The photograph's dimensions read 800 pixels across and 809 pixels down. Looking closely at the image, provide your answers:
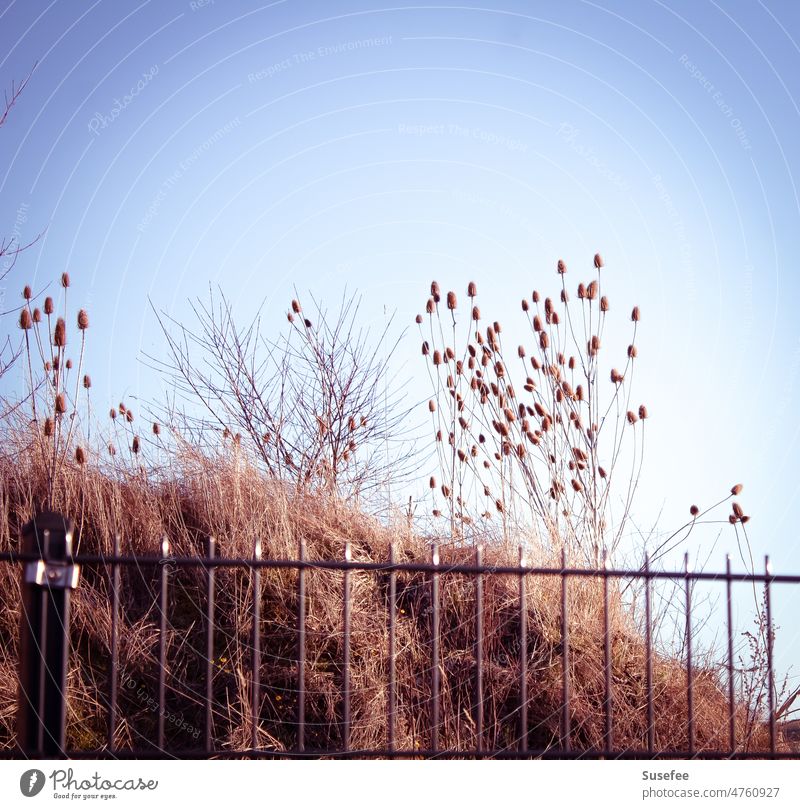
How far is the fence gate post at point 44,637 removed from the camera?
3707 millimetres

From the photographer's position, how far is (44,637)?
372 cm

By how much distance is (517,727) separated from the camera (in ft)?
18.3

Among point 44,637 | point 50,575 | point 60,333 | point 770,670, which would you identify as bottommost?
point 770,670

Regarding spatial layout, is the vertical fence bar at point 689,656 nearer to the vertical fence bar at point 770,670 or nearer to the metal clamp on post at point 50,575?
the vertical fence bar at point 770,670

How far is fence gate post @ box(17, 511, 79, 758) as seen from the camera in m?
3.71

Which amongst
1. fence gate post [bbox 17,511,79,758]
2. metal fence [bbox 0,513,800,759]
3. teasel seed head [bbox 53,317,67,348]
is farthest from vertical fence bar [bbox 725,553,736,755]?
teasel seed head [bbox 53,317,67,348]

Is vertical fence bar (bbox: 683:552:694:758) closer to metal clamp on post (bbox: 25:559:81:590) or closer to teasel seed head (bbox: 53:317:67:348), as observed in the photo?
metal clamp on post (bbox: 25:559:81:590)

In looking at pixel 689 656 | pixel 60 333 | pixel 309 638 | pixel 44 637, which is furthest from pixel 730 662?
pixel 60 333

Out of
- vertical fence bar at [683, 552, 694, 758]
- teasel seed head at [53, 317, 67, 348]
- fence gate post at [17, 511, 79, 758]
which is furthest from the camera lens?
teasel seed head at [53, 317, 67, 348]

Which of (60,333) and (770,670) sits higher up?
(60,333)

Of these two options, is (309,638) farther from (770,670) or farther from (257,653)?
(770,670)

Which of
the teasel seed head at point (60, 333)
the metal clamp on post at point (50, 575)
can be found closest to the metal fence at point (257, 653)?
the metal clamp on post at point (50, 575)

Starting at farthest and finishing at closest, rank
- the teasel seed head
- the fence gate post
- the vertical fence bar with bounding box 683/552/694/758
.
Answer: the teasel seed head
the vertical fence bar with bounding box 683/552/694/758
the fence gate post

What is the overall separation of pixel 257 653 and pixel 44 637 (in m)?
1.23
